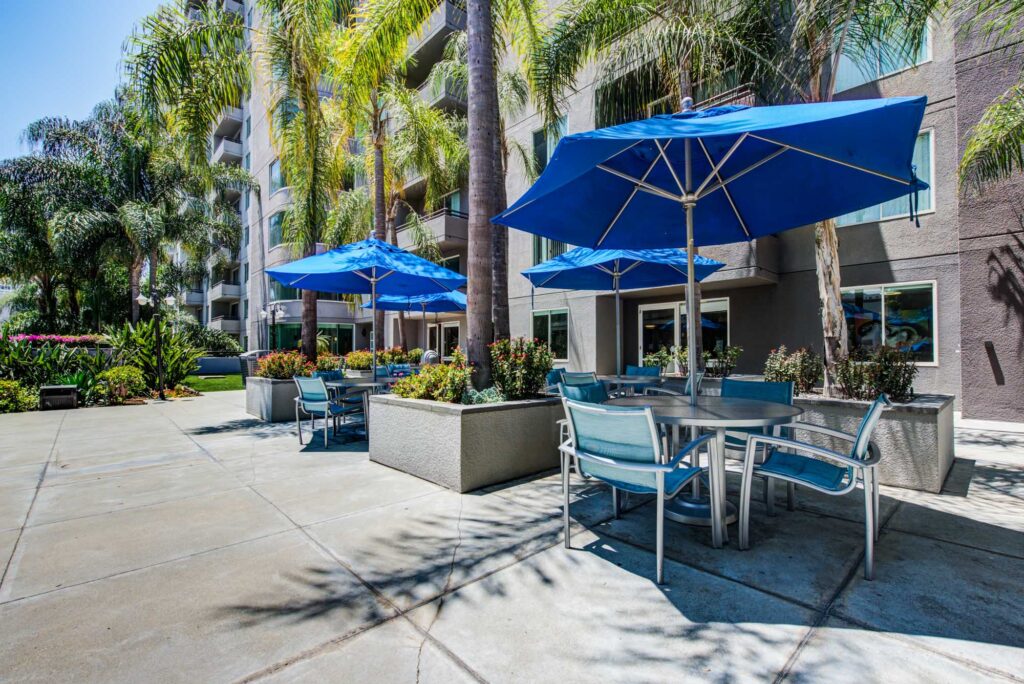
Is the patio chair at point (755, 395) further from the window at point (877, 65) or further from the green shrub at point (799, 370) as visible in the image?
the window at point (877, 65)

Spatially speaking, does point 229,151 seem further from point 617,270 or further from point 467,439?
point 467,439

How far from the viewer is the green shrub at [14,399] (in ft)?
38.5

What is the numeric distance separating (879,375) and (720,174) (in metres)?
3.18

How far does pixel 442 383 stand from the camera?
18.7 ft

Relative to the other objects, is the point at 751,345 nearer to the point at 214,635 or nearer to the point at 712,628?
the point at 712,628

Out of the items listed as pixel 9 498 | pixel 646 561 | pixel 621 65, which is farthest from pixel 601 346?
pixel 9 498

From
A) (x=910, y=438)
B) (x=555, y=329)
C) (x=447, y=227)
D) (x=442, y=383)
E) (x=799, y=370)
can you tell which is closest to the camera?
(x=910, y=438)

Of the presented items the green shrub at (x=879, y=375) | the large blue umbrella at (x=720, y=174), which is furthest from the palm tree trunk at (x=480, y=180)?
the green shrub at (x=879, y=375)

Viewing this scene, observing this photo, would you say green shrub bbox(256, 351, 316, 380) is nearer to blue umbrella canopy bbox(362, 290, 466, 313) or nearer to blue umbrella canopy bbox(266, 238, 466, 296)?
blue umbrella canopy bbox(266, 238, 466, 296)

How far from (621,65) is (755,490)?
759cm

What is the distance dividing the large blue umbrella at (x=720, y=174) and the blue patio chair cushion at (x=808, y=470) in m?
0.92

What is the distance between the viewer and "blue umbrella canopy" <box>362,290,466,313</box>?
1250 cm

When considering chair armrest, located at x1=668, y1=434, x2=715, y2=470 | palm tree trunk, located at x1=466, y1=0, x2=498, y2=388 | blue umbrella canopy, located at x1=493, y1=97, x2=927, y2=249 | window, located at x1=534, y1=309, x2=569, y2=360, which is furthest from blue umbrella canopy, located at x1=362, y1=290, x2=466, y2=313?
chair armrest, located at x1=668, y1=434, x2=715, y2=470

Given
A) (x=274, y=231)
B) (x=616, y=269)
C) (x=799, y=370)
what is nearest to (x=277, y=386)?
(x=616, y=269)
